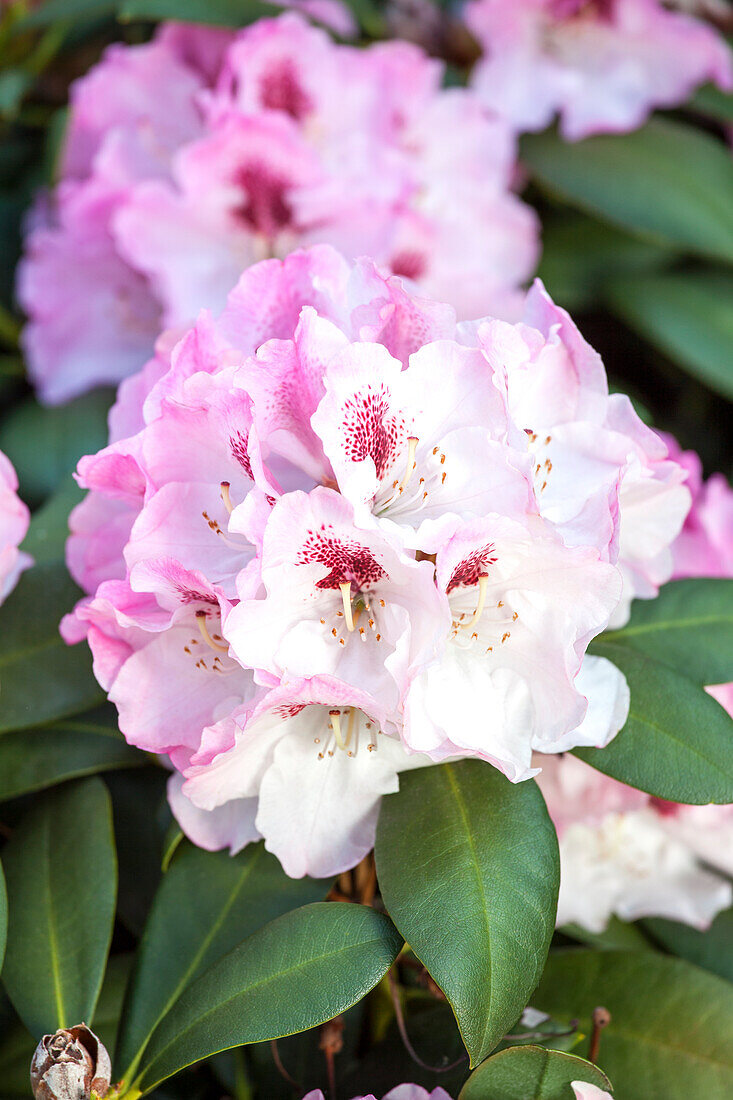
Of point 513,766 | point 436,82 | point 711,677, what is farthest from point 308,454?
point 436,82

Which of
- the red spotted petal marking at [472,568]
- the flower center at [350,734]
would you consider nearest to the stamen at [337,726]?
the flower center at [350,734]

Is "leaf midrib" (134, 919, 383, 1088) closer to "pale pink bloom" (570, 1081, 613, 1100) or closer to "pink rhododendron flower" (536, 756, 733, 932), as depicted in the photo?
"pale pink bloom" (570, 1081, 613, 1100)

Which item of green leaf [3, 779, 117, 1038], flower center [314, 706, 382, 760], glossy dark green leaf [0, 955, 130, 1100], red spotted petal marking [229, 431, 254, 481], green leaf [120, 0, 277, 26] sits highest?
green leaf [120, 0, 277, 26]

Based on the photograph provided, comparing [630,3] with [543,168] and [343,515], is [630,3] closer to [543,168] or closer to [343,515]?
[543,168]

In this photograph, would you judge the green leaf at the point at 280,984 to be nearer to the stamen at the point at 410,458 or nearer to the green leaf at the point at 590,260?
the stamen at the point at 410,458

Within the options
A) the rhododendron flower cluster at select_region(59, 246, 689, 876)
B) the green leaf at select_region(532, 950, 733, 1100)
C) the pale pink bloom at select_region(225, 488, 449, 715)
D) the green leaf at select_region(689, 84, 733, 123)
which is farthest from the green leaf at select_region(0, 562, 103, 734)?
the green leaf at select_region(689, 84, 733, 123)

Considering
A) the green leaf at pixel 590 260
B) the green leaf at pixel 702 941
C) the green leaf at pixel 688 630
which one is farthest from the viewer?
the green leaf at pixel 590 260
